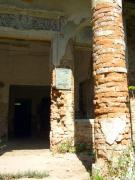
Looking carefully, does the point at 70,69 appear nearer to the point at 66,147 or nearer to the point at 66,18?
the point at 66,18

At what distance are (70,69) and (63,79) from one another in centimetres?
40

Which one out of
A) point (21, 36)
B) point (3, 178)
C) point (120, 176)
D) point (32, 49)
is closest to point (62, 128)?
point (21, 36)

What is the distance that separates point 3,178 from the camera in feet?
16.1

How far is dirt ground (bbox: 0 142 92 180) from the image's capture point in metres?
5.29

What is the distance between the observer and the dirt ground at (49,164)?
5293mm

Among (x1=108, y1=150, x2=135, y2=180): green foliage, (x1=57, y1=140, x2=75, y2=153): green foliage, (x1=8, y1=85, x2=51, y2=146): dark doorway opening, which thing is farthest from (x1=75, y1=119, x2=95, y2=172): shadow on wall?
(x1=8, y1=85, x2=51, y2=146): dark doorway opening

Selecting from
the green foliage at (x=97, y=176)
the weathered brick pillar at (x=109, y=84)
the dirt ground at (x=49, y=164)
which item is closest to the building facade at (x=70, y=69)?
the weathered brick pillar at (x=109, y=84)

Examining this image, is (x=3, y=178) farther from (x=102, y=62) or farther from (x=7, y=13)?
(x=7, y=13)

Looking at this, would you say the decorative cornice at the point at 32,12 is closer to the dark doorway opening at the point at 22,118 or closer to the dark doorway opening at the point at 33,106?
the dark doorway opening at the point at 33,106

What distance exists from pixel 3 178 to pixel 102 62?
2.63m

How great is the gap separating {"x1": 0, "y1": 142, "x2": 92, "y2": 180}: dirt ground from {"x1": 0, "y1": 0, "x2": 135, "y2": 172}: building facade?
27.0 inches

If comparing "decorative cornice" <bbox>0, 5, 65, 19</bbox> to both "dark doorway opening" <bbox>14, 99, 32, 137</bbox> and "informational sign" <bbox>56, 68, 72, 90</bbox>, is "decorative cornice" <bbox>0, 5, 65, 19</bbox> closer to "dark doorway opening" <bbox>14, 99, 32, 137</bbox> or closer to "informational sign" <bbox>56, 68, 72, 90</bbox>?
"informational sign" <bbox>56, 68, 72, 90</bbox>

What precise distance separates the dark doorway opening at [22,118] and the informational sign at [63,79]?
302 inches

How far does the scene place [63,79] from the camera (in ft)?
27.6
